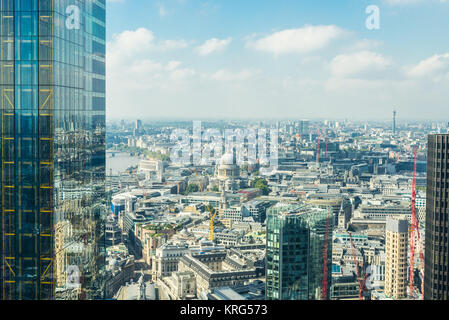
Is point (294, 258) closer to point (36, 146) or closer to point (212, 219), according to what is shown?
point (36, 146)

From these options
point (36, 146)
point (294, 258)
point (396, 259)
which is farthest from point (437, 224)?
point (36, 146)

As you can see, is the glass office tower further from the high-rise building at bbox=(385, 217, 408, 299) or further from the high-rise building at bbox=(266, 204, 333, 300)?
Result: the high-rise building at bbox=(385, 217, 408, 299)

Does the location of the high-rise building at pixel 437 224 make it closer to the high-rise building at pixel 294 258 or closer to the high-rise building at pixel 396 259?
the high-rise building at pixel 396 259

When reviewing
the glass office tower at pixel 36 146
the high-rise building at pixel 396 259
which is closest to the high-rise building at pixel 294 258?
the high-rise building at pixel 396 259

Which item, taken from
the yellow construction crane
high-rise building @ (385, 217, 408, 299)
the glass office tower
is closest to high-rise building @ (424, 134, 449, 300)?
high-rise building @ (385, 217, 408, 299)

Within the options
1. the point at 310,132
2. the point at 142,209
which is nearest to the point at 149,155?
the point at 142,209
